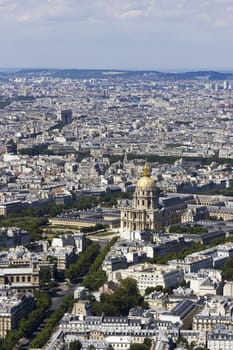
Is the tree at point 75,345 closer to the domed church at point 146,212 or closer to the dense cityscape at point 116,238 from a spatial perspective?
the dense cityscape at point 116,238

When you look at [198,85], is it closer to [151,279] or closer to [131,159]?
[131,159]

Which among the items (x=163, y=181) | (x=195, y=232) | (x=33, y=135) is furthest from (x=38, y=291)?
(x=33, y=135)

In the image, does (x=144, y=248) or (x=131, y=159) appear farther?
(x=131, y=159)

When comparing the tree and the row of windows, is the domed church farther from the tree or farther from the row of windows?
the tree

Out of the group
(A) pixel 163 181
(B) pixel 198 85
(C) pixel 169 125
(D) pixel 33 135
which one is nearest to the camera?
(A) pixel 163 181

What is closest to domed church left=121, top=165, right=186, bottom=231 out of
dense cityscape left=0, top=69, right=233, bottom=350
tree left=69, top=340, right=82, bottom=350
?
dense cityscape left=0, top=69, right=233, bottom=350

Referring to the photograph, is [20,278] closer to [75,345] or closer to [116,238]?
[75,345]

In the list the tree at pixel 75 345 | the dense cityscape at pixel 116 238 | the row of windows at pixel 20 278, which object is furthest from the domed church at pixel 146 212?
the tree at pixel 75 345
